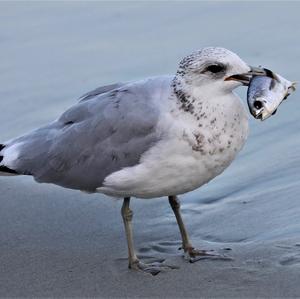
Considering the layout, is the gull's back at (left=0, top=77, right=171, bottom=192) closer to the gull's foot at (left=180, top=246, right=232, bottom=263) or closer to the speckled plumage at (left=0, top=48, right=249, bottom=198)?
the speckled plumage at (left=0, top=48, right=249, bottom=198)

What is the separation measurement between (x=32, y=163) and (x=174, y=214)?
1.05 metres

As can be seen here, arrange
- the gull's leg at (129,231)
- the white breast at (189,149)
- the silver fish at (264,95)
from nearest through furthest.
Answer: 1. the silver fish at (264,95)
2. the white breast at (189,149)
3. the gull's leg at (129,231)

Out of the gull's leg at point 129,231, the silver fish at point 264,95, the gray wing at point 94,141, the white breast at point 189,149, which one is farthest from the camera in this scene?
the gull's leg at point 129,231

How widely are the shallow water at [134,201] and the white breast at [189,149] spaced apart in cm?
57

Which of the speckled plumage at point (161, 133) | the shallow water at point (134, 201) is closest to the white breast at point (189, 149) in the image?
the speckled plumage at point (161, 133)

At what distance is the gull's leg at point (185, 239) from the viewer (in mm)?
6847

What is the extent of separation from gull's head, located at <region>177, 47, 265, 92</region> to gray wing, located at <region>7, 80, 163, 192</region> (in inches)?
13.1

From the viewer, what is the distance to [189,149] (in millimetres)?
6422

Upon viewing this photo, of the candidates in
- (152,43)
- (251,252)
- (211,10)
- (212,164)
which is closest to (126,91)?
(212,164)

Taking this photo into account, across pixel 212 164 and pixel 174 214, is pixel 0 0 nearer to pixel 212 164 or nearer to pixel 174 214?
pixel 174 214

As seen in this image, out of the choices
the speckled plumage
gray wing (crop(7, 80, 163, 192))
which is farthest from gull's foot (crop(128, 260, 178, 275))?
gray wing (crop(7, 80, 163, 192))

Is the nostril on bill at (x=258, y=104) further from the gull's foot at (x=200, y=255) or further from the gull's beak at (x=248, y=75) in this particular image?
the gull's foot at (x=200, y=255)

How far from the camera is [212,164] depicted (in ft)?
21.3

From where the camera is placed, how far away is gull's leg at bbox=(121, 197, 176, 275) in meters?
6.70
